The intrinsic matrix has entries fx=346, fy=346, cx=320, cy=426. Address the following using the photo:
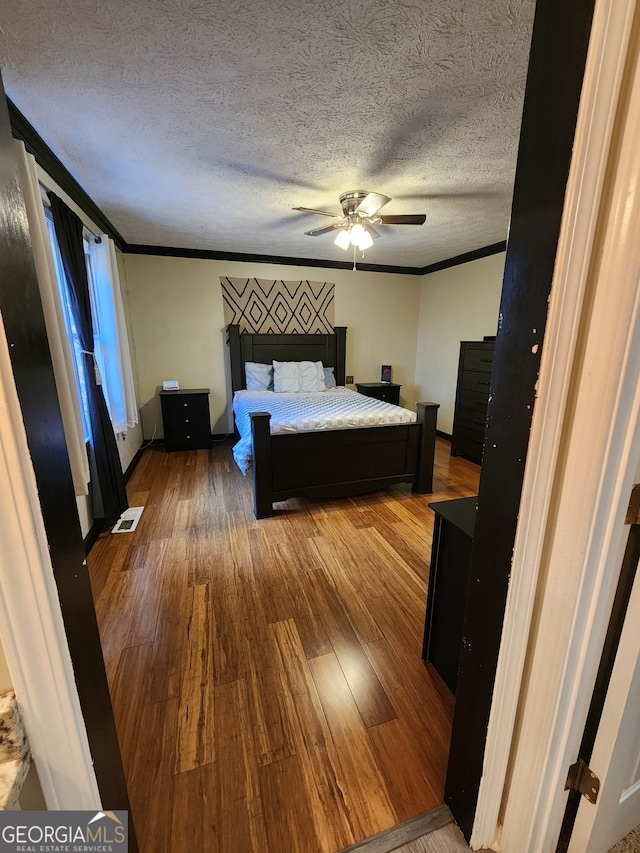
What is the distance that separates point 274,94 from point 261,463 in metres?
2.07

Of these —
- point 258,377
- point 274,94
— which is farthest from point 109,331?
point 274,94

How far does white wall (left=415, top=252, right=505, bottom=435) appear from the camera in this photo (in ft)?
13.2

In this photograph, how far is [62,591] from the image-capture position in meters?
0.57

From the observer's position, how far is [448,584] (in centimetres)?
135

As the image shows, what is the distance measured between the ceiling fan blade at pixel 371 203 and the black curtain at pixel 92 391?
6.14 ft

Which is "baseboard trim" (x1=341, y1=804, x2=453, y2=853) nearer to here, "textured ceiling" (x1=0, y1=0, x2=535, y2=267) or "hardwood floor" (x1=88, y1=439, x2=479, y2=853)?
"hardwood floor" (x1=88, y1=439, x2=479, y2=853)

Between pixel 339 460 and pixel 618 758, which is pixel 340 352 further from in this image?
pixel 618 758

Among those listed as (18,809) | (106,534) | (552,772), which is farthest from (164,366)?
(552,772)

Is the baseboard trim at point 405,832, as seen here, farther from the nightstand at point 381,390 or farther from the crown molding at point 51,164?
the nightstand at point 381,390

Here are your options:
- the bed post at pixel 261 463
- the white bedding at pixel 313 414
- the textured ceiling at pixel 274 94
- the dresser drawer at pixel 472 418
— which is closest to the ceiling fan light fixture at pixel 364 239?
the textured ceiling at pixel 274 94

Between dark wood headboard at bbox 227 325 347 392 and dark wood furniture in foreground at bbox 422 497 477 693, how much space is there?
3.52m

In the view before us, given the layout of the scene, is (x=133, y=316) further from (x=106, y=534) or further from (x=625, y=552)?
(x=625, y=552)

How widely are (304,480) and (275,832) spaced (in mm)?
1972

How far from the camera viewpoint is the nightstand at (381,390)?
485 centimetres
